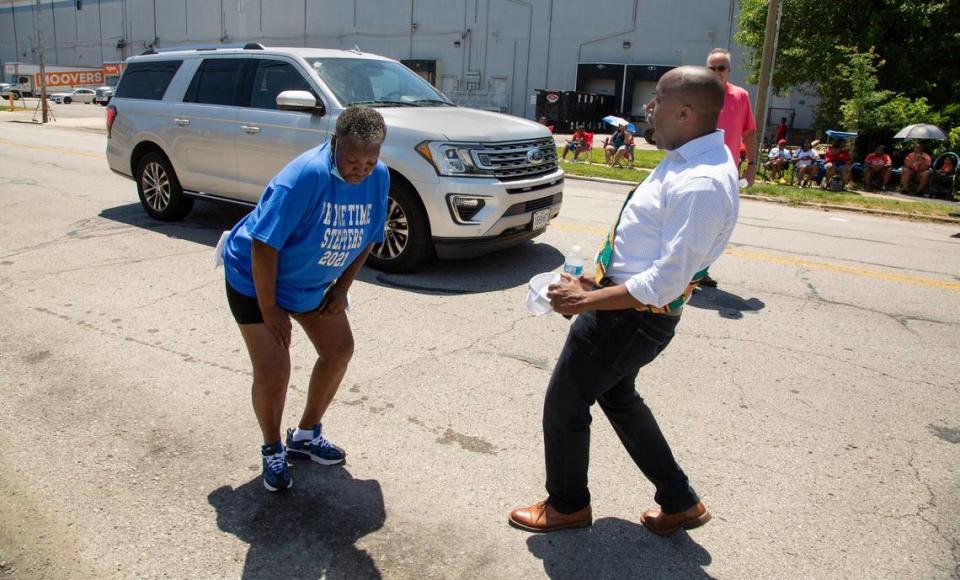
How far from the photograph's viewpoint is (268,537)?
2994mm

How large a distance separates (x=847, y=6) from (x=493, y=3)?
967 inches

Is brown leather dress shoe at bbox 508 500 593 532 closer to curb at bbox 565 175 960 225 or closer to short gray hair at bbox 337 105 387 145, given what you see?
short gray hair at bbox 337 105 387 145

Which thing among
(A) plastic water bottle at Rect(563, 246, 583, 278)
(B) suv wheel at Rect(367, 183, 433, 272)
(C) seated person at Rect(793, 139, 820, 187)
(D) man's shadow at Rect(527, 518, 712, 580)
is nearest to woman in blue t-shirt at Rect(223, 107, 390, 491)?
(A) plastic water bottle at Rect(563, 246, 583, 278)

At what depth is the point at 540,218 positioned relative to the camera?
22.8ft

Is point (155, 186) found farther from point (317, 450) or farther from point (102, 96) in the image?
point (102, 96)

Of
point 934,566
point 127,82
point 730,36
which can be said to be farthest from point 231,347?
point 730,36

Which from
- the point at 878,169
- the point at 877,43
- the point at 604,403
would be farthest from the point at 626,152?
the point at 604,403

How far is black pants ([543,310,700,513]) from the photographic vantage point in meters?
2.70

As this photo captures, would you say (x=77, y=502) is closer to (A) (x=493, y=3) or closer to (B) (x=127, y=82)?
(B) (x=127, y=82)

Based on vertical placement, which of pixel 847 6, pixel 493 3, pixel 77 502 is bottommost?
pixel 77 502

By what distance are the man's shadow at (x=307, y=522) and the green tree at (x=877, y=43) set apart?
2329cm

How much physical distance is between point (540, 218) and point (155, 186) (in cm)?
482

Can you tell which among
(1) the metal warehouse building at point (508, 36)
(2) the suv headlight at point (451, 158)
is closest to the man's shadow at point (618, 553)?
(2) the suv headlight at point (451, 158)

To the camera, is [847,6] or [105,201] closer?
[105,201]
